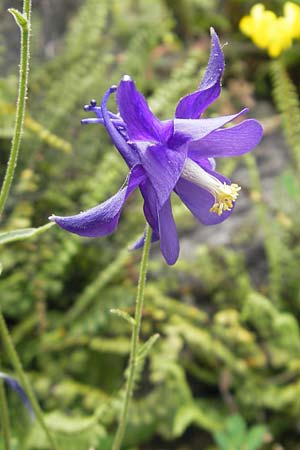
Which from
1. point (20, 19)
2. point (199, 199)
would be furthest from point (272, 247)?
point (20, 19)

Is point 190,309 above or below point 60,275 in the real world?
below

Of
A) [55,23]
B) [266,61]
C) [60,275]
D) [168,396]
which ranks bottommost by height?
[168,396]

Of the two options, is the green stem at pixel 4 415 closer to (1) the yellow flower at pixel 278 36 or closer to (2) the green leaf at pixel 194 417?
(2) the green leaf at pixel 194 417

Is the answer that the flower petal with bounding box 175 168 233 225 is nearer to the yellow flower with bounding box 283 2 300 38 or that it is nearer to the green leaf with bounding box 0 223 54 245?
the green leaf with bounding box 0 223 54 245

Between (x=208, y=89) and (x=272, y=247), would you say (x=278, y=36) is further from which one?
(x=208, y=89)

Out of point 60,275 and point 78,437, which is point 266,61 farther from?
point 78,437

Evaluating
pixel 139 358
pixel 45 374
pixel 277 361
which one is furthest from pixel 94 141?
pixel 139 358

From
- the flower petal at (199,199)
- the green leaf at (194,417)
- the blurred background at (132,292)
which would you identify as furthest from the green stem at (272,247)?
the flower petal at (199,199)
